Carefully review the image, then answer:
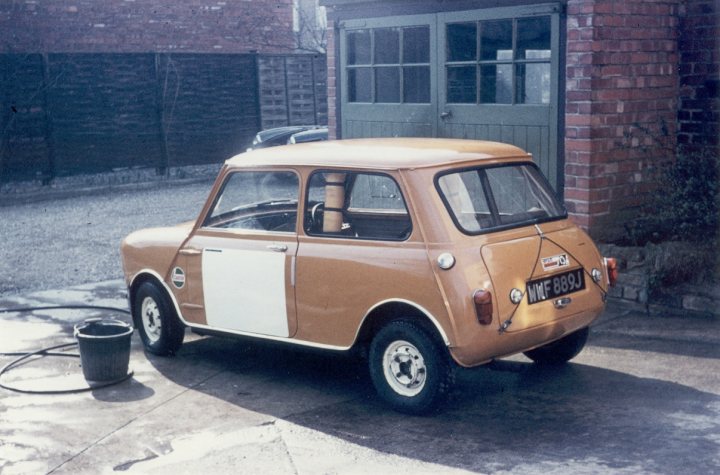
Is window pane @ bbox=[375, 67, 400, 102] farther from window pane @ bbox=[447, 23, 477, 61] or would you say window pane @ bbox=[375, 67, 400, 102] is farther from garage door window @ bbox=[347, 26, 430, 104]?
window pane @ bbox=[447, 23, 477, 61]

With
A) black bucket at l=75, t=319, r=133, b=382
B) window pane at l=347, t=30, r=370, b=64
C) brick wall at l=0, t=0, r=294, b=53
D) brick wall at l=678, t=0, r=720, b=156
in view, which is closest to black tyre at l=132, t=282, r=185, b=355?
black bucket at l=75, t=319, r=133, b=382

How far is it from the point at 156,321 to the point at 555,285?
3.07m

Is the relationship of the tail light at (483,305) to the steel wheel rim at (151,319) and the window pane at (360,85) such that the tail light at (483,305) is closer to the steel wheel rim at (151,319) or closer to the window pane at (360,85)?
the steel wheel rim at (151,319)

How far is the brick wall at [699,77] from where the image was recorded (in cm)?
956

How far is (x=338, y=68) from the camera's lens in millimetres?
11711

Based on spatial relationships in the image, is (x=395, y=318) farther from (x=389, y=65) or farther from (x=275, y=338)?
(x=389, y=65)

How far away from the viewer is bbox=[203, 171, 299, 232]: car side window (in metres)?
7.10

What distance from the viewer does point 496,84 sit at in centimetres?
1012

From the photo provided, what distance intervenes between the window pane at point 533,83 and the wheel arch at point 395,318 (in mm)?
4003

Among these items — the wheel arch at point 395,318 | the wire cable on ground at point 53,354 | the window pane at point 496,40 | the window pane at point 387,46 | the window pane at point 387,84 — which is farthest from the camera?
the window pane at point 387,84

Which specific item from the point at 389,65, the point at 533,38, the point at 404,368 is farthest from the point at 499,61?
the point at 404,368

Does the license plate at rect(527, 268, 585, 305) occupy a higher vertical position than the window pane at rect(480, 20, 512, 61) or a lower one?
lower

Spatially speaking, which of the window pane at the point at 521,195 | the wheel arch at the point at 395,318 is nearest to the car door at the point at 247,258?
the wheel arch at the point at 395,318

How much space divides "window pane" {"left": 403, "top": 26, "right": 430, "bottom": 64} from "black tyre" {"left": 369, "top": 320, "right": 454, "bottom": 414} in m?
5.11
